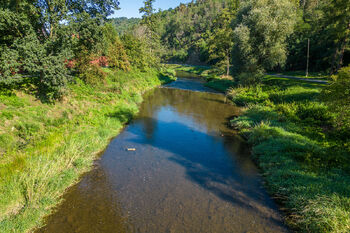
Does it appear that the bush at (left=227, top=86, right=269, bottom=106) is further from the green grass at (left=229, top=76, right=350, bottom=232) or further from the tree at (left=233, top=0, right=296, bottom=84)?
the green grass at (left=229, top=76, right=350, bottom=232)

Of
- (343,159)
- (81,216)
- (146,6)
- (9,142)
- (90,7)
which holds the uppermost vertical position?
(146,6)

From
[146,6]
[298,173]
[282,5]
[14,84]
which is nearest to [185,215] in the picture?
[298,173]

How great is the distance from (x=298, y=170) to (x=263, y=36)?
26284 millimetres

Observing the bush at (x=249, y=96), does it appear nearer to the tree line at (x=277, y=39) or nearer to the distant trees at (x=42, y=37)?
the tree line at (x=277, y=39)

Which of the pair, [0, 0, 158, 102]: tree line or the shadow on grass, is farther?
the shadow on grass

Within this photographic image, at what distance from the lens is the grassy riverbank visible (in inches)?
290

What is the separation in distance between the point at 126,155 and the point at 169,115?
10.1 meters

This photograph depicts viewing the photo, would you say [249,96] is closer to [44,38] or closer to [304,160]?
[304,160]

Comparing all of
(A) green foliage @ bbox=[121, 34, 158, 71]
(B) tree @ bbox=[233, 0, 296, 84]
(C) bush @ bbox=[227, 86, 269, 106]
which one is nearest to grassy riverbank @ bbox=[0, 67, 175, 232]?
(C) bush @ bbox=[227, 86, 269, 106]

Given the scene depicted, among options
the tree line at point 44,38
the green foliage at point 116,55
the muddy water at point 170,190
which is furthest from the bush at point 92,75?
the green foliage at point 116,55

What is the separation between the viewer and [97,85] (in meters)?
22.5

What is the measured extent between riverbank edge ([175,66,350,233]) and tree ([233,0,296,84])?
37.8ft

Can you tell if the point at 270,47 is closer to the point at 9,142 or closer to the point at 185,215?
the point at 185,215

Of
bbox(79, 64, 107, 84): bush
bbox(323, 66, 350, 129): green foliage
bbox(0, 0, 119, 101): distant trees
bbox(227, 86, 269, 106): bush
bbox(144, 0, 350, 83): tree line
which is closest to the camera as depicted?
bbox(323, 66, 350, 129): green foliage
